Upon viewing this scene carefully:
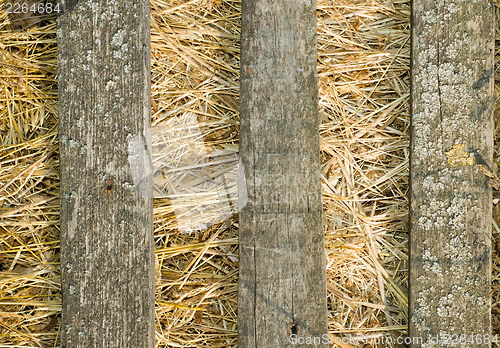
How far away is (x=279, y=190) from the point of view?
1675 mm

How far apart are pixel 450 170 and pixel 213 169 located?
1.15 meters

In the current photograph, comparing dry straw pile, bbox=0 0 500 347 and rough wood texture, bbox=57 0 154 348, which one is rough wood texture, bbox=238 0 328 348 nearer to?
dry straw pile, bbox=0 0 500 347

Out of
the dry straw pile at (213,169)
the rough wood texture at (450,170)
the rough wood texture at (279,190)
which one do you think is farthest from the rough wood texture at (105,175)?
the rough wood texture at (450,170)

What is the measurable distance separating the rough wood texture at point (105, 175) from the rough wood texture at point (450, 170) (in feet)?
4.23

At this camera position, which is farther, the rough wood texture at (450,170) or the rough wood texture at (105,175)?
the rough wood texture at (450,170)

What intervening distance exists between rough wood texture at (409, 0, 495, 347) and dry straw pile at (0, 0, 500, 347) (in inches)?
3.5

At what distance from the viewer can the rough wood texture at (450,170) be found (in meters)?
1.74

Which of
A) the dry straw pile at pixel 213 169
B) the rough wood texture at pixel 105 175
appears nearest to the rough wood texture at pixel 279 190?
the dry straw pile at pixel 213 169

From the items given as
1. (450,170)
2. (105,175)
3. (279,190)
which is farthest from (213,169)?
(450,170)

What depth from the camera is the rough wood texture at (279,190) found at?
5.46 ft

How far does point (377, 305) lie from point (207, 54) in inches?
59.4

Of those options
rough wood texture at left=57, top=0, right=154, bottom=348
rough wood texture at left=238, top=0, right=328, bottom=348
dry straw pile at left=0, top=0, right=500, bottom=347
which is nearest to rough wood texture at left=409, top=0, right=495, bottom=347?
dry straw pile at left=0, top=0, right=500, bottom=347

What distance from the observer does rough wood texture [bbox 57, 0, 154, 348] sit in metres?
1.62

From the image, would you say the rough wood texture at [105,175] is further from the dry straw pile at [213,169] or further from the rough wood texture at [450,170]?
the rough wood texture at [450,170]
